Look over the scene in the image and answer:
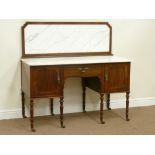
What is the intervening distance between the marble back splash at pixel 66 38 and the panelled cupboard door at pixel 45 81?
0.53 metres

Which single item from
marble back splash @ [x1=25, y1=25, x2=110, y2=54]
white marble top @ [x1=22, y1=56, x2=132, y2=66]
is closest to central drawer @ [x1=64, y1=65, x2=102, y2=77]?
white marble top @ [x1=22, y1=56, x2=132, y2=66]

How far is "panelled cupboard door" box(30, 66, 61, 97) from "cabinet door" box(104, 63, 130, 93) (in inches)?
22.5

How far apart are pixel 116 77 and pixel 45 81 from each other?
84 centimetres

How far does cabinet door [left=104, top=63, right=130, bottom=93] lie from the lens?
3.69m

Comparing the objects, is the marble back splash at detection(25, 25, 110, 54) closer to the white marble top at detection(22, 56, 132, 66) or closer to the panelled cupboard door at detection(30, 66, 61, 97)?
the white marble top at detection(22, 56, 132, 66)

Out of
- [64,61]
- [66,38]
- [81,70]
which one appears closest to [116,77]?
[81,70]

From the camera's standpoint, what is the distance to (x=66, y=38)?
13.1ft

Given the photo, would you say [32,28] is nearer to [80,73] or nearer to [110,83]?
[80,73]

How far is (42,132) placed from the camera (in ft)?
11.5

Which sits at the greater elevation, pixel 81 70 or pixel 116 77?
pixel 81 70

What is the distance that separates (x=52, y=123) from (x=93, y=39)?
1187mm

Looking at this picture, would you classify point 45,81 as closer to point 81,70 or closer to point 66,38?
point 81,70

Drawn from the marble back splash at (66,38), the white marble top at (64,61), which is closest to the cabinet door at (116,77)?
the white marble top at (64,61)
